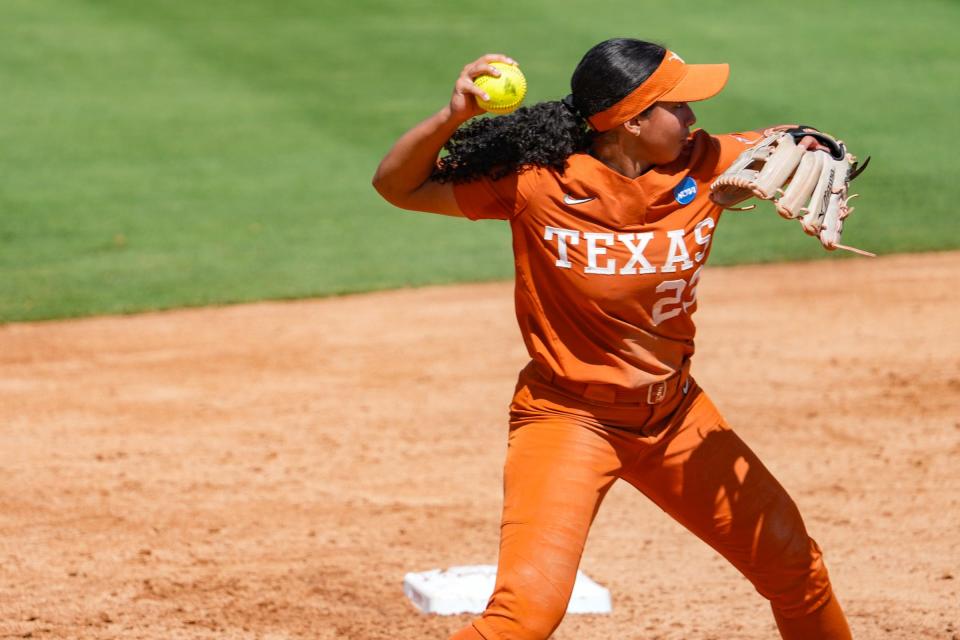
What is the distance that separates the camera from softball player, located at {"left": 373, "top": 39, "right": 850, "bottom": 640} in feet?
12.6

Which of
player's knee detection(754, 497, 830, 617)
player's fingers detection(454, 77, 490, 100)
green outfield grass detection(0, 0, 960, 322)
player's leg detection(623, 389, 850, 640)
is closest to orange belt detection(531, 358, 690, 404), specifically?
player's leg detection(623, 389, 850, 640)

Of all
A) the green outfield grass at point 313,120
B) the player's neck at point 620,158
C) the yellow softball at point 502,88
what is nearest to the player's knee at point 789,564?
the player's neck at point 620,158

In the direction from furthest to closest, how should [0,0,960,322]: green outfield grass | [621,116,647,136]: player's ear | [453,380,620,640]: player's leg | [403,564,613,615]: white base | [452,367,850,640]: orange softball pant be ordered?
[0,0,960,322]: green outfield grass < [403,564,613,615]: white base < [621,116,647,136]: player's ear < [452,367,850,640]: orange softball pant < [453,380,620,640]: player's leg

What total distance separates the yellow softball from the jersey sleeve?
220 millimetres

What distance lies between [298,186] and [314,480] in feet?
18.4

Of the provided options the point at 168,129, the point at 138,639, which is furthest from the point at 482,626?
the point at 168,129

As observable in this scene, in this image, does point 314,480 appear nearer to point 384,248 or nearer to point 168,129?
point 384,248

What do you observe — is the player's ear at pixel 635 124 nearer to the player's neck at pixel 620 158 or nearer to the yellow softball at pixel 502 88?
the player's neck at pixel 620 158

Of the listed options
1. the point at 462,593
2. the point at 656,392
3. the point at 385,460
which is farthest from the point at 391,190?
the point at 385,460

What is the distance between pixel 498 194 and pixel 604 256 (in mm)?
364

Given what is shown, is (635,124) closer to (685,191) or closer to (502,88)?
(685,191)

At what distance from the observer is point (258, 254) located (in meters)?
10.5

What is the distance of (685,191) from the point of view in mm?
3932

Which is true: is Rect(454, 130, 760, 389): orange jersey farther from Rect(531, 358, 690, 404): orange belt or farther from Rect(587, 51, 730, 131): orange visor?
Rect(587, 51, 730, 131): orange visor
